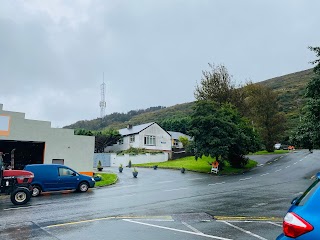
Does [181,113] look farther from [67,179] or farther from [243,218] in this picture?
[243,218]

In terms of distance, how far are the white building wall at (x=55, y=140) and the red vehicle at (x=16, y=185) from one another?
27.4ft

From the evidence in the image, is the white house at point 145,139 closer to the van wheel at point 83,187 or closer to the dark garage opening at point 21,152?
the dark garage opening at point 21,152

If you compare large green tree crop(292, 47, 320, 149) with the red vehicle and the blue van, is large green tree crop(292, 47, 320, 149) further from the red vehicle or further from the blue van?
the red vehicle

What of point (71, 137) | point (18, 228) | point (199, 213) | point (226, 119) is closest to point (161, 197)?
point (199, 213)

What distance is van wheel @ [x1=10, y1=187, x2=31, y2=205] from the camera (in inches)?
648

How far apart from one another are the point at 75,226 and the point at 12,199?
7.80 metres

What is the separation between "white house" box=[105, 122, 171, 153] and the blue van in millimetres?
43776

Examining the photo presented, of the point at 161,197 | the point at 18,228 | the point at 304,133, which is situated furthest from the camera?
the point at 304,133

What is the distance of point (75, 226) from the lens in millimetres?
10164

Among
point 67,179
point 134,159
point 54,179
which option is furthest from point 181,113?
point 54,179

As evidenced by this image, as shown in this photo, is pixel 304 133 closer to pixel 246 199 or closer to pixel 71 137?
pixel 246 199

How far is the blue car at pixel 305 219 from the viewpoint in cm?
382

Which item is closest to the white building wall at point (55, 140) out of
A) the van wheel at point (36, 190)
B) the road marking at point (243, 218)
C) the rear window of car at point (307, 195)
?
the van wheel at point (36, 190)

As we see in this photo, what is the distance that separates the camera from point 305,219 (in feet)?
12.9
